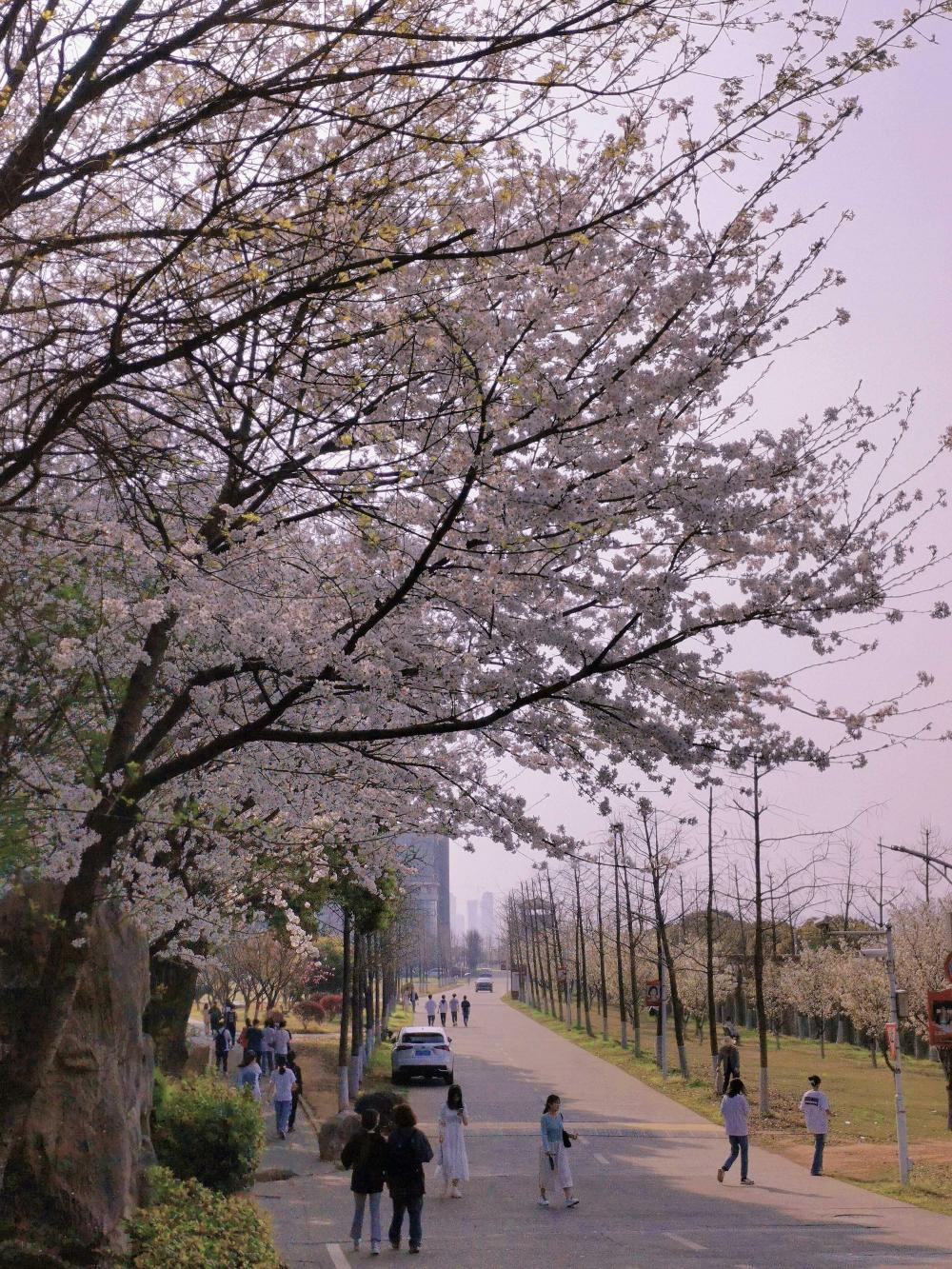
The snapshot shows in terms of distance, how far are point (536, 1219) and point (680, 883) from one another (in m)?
31.4

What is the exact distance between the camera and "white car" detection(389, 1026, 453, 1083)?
108 ft

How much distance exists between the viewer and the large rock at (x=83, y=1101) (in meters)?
9.84

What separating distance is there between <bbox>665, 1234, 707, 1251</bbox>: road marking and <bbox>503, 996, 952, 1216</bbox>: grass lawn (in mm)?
4631

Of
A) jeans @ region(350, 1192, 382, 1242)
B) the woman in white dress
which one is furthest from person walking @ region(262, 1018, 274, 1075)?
jeans @ region(350, 1192, 382, 1242)

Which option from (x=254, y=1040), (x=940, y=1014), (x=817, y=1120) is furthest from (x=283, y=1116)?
(x=940, y=1014)

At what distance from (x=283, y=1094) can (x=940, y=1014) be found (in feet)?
35.4

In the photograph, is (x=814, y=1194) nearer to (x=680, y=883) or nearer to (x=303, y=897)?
(x=303, y=897)

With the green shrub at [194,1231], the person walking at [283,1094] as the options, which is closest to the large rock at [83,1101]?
the green shrub at [194,1231]

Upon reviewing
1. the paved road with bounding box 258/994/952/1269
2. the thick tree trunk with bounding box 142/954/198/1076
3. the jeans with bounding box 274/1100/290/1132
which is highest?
the thick tree trunk with bounding box 142/954/198/1076

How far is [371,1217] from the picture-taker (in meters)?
13.3

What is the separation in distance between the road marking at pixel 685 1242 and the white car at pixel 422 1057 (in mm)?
19438

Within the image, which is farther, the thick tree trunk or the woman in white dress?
the thick tree trunk

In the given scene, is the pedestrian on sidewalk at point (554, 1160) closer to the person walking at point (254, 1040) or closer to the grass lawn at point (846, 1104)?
the grass lawn at point (846, 1104)

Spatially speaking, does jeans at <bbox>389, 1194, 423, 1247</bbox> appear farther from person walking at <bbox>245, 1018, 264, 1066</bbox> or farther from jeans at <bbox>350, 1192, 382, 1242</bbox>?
person walking at <bbox>245, 1018, 264, 1066</bbox>
